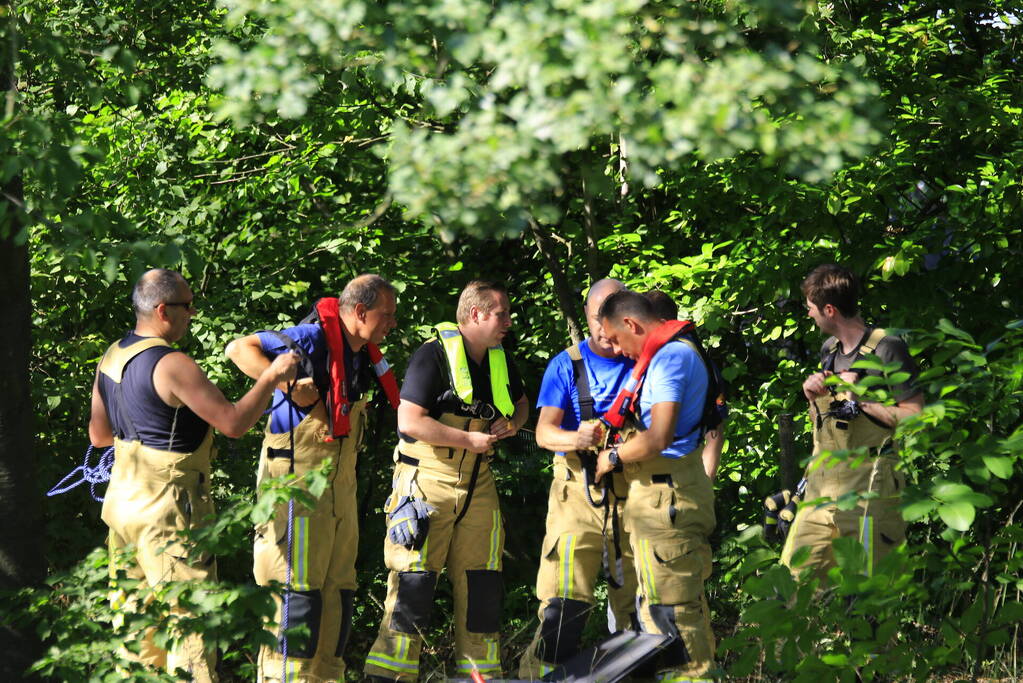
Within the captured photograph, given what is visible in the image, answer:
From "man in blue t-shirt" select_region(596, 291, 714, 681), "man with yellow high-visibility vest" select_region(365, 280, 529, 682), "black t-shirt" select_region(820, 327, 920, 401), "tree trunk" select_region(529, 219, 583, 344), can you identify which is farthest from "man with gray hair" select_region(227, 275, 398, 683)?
"tree trunk" select_region(529, 219, 583, 344)

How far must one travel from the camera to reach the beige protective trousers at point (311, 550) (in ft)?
16.5

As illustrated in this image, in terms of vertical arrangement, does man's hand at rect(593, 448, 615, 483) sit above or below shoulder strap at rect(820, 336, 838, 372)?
below

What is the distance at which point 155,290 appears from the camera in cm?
464

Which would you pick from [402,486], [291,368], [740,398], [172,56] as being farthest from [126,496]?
[740,398]

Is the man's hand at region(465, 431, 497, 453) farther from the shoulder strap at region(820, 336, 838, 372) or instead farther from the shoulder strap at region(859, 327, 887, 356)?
the shoulder strap at region(859, 327, 887, 356)

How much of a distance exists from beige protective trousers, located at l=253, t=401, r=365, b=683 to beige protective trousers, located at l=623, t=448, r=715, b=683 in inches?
53.0

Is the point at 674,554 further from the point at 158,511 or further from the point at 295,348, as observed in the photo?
the point at 158,511

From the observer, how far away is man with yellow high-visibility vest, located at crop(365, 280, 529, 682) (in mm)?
5156

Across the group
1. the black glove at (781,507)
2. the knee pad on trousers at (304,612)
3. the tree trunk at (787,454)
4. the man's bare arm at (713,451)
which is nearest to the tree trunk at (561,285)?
the tree trunk at (787,454)

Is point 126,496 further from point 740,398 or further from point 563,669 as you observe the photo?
point 740,398

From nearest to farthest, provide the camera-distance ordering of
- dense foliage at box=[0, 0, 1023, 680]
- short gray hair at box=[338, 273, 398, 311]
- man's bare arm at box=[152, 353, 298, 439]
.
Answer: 1. dense foliage at box=[0, 0, 1023, 680]
2. man's bare arm at box=[152, 353, 298, 439]
3. short gray hair at box=[338, 273, 398, 311]

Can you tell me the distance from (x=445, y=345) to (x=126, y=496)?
1518 millimetres

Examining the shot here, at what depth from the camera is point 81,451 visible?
24.3ft

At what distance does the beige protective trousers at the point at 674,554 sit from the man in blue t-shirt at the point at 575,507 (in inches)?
9.2
